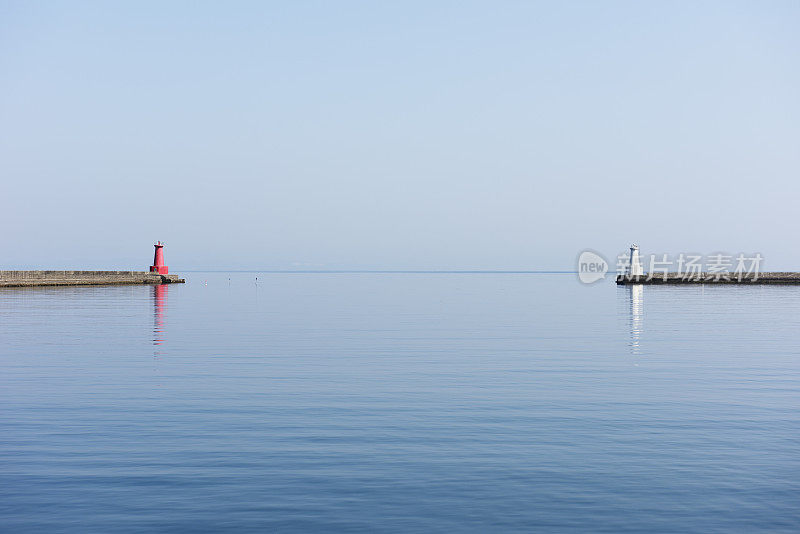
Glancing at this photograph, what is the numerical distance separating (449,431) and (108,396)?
8.19 meters

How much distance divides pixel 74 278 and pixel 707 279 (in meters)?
97.6

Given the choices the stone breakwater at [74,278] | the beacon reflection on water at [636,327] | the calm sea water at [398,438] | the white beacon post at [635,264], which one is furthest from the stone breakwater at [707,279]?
the calm sea water at [398,438]

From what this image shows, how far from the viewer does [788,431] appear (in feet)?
43.3

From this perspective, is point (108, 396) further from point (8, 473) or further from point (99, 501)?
point (99, 501)

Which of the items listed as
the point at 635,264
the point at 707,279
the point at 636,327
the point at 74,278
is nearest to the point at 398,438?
the point at 636,327

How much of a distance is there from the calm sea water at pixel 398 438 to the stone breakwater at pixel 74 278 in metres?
71.2

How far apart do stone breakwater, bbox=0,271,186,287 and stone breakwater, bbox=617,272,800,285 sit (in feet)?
239

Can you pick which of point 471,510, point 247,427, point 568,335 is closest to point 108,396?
point 247,427

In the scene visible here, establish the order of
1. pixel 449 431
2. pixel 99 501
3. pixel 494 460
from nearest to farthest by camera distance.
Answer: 1. pixel 99 501
2. pixel 494 460
3. pixel 449 431

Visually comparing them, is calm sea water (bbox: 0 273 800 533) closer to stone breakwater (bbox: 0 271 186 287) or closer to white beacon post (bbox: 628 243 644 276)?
stone breakwater (bbox: 0 271 186 287)

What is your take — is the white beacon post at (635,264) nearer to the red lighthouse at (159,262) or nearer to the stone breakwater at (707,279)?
the stone breakwater at (707,279)

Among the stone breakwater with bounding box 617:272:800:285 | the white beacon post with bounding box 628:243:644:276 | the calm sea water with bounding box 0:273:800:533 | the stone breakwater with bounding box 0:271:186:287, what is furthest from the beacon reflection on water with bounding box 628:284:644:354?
the stone breakwater with bounding box 0:271:186:287

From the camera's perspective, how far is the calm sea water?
872cm

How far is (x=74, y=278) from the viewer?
100500mm
